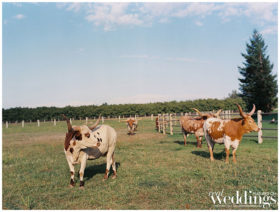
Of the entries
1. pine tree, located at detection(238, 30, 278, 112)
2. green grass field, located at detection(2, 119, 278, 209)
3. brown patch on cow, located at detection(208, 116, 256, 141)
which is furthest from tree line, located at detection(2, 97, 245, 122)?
brown patch on cow, located at detection(208, 116, 256, 141)

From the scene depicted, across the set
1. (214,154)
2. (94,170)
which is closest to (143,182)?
(94,170)

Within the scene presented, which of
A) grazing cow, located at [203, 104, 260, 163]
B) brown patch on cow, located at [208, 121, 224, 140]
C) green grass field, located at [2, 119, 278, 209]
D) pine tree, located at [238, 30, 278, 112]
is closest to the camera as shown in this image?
green grass field, located at [2, 119, 278, 209]

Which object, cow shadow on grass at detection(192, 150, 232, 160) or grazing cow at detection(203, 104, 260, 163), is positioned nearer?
grazing cow at detection(203, 104, 260, 163)

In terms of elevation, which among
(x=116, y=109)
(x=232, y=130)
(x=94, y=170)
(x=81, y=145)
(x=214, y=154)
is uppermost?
(x=116, y=109)

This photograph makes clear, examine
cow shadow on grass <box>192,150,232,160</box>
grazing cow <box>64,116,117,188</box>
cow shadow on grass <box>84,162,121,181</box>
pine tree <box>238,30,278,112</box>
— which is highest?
pine tree <box>238,30,278,112</box>

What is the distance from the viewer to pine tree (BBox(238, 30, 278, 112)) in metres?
37.4

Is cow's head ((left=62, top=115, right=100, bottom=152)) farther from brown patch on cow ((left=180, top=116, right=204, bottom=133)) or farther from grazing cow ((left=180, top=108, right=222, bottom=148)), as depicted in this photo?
brown patch on cow ((left=180, top=116, right=204, bottom=133))

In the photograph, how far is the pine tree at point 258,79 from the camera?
3738cm

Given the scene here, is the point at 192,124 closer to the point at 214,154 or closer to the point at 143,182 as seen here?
the point at 214,154

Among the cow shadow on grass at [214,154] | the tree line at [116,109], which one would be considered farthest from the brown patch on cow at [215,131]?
the tree line at [116,109]

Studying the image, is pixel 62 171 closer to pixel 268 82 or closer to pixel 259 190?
pixel 259 190

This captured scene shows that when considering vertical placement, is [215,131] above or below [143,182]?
above

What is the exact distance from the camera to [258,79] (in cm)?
3825

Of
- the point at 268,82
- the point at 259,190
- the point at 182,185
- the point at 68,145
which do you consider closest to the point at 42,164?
the point at 68,145
